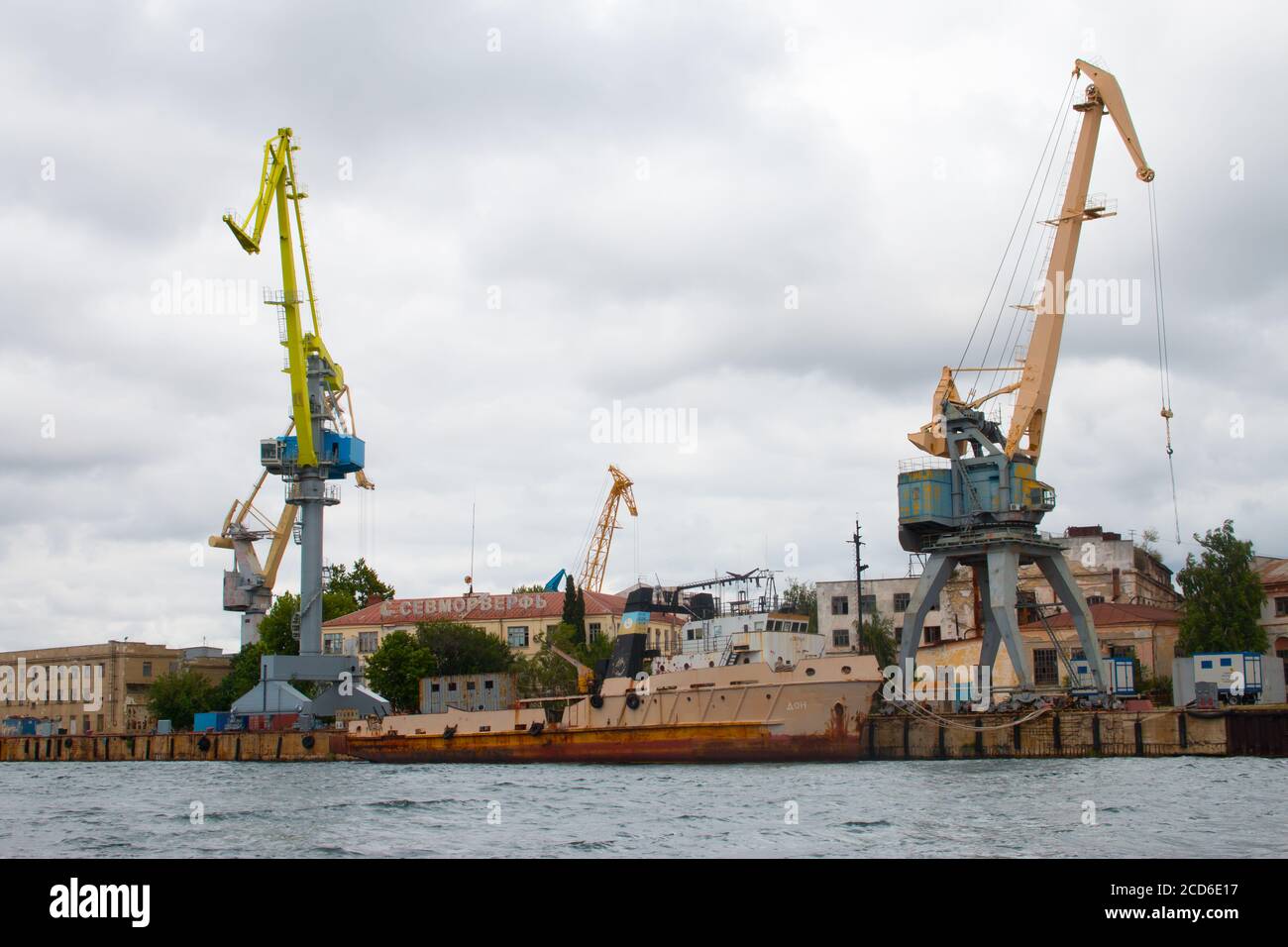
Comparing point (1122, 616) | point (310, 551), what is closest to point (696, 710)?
point (310, 551)

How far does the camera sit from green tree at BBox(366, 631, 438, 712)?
239 feet

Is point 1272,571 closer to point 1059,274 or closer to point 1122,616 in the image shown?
point 1122,616

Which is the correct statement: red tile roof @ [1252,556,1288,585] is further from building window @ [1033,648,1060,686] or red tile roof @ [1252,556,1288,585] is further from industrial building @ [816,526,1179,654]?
building window @ [1033,648,1060,686]

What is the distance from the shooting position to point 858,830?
2280cm

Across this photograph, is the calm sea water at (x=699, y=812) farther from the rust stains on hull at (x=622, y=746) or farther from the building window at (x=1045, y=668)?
the building window at (x=1045, y=668)

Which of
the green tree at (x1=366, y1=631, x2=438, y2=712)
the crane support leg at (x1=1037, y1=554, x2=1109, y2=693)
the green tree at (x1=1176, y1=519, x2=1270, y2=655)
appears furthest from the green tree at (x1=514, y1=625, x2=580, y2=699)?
the green tree at (x1=1176, y1=519, x2=1270, y2=655)

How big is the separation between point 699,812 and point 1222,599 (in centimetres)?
4479

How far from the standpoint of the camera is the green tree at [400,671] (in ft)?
239

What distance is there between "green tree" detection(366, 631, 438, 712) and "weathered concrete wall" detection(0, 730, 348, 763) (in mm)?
8562

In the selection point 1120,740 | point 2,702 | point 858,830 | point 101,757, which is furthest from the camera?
point 2,702
